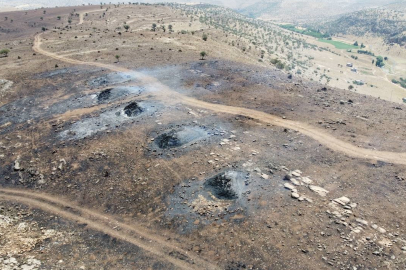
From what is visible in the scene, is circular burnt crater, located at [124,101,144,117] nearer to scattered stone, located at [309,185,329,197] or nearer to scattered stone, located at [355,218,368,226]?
scattered stone, located at [309,185,329,197]

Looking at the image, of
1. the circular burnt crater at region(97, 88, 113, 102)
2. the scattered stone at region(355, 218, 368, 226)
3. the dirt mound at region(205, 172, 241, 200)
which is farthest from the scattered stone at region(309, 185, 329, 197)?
the circular burnt crater at region(97, 88, 113, 102)

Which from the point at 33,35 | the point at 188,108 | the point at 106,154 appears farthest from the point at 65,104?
the point at 33,35

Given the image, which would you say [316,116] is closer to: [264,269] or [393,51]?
[264,269]

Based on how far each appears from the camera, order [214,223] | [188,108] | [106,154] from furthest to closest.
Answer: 1. [188,108]
2. [106,154]
3. [214,223]

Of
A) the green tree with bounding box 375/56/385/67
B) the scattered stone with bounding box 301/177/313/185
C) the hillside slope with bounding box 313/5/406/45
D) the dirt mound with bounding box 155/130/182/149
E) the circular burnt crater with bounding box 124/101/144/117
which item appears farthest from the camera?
the hillside slope with bounding box 313/5/406/45

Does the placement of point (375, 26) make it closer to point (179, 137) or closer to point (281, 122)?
point (281, 122)

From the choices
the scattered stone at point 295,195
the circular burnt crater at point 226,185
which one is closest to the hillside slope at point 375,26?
the scattered stone at point 295,195

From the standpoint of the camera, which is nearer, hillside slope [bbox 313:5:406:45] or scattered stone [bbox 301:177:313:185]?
scattered stone [bbox 301:177:313:185]
